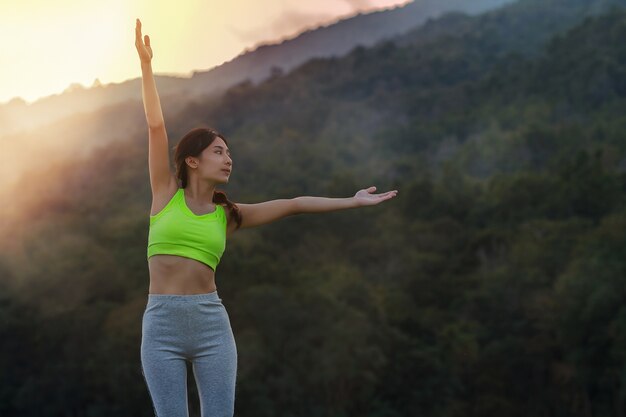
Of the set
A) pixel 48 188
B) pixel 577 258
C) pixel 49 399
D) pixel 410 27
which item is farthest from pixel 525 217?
pixel 410 27

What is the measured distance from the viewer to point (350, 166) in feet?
265

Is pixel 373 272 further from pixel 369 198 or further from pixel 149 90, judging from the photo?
pixel 149 90

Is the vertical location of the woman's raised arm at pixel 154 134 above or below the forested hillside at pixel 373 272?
above

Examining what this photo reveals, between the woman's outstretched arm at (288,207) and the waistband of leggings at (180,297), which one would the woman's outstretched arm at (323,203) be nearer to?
the woman's outstretched arm at (288,207)

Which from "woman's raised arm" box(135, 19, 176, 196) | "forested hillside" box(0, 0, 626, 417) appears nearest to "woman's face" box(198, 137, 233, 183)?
"woman's raised arm" box(135, 19, 176, 196)

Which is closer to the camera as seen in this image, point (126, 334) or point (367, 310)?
point (126, 334)

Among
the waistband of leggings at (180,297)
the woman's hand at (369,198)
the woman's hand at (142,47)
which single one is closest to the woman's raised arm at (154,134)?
the woman's hand at (142,47)

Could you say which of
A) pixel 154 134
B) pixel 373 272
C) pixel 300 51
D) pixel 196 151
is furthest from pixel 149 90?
pixel 300 51

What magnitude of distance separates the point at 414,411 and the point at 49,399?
1416 centimetres

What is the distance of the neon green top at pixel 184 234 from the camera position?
11.4 ft

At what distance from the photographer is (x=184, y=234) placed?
349 centimetres

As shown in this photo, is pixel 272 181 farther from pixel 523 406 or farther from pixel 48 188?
pixel 523 406

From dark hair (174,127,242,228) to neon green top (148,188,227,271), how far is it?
121 mm

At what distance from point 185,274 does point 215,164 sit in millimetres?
405
